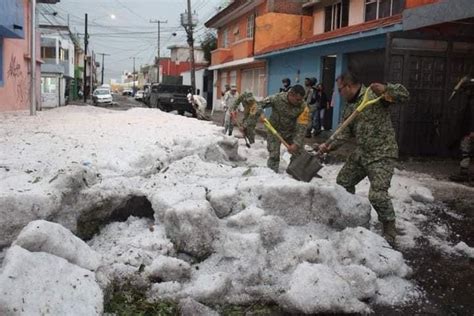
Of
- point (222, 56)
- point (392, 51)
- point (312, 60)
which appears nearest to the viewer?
point (392, 51)

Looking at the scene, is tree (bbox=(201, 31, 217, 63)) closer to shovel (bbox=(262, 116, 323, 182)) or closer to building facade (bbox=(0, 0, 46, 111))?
building facade (bbox=(0, 0, 46, 111))

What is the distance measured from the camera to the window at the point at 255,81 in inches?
900

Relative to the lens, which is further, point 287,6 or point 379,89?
point 287,6

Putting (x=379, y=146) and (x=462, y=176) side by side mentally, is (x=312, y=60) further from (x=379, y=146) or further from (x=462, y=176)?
(x=379, y=146)

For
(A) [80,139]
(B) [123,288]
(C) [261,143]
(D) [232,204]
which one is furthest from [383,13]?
(B) [123,288]

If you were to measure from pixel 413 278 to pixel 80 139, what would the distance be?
5.28 meters

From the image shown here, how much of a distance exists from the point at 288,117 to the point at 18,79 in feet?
48.7

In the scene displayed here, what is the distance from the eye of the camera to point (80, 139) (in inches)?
299

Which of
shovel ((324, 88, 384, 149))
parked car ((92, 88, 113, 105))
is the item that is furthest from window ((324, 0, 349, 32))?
parked car ((92, 88, 113, 105))

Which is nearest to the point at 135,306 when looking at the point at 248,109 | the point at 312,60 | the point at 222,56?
the point at 248,109

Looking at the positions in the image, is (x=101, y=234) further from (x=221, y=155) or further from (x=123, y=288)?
(x=221, y=155)

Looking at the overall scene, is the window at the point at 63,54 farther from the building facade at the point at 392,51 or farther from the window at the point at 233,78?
the building facade at the point at 392,51

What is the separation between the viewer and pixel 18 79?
18375 millimetres

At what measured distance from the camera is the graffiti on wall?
1747 centimetres
